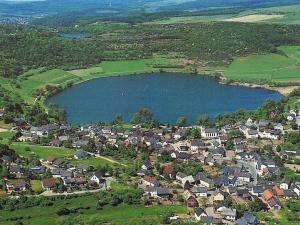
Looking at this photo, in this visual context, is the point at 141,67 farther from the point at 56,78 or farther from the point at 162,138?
the point at 162,138

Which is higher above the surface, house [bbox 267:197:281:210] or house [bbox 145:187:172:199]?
house [bbox 145:187:172:199]

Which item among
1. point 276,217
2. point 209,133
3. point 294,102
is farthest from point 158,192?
point 294,102

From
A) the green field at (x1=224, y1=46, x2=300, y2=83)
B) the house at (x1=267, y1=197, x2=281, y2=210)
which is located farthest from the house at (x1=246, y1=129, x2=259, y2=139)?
the green field at (x1=224, y1=46, x2=300, y2=83)

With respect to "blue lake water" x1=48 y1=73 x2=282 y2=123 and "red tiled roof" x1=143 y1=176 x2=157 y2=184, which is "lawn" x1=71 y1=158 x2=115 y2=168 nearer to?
"red tiled roof" x1=143 y1=176 x2=157 y2=184

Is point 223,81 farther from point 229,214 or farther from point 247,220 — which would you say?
Answer: point 247,220

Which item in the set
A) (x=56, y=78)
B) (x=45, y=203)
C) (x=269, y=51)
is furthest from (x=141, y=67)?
(x=45, y=203)

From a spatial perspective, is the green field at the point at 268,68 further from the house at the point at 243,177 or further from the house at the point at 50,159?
the house at the point at 50,159
